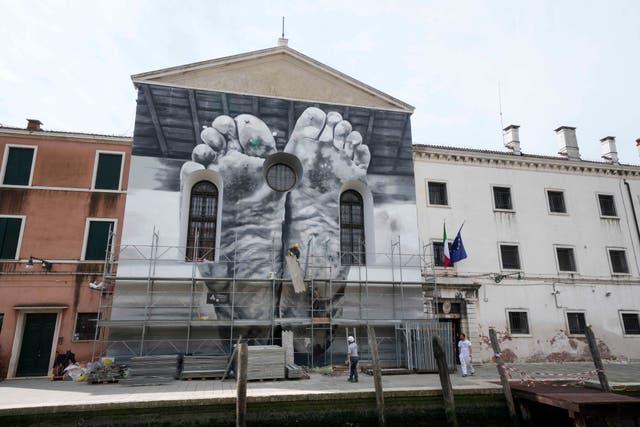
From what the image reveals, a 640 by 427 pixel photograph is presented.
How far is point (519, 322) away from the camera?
18078 mm

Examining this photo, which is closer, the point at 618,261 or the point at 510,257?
the point at 510,257

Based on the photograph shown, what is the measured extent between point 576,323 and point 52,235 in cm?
2097

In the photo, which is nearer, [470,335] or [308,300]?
[308,300]

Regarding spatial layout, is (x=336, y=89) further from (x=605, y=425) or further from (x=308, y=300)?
(x=605, y=425)

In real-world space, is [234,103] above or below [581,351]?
above

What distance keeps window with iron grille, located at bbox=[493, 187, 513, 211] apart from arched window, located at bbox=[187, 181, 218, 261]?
12.2 meters

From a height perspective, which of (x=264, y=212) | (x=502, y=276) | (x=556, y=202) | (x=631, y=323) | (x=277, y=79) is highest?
(x=277, y=79)

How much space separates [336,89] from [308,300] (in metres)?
8.72

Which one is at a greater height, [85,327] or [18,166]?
[18,166]

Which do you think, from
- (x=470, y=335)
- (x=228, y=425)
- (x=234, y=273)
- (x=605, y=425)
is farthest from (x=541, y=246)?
(x=228, y=425)

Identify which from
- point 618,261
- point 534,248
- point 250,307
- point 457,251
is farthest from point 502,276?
point 250,307

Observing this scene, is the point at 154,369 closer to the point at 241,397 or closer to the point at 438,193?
the point at 241,397

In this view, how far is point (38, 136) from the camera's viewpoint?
16203 mm

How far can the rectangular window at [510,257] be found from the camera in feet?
61.4
